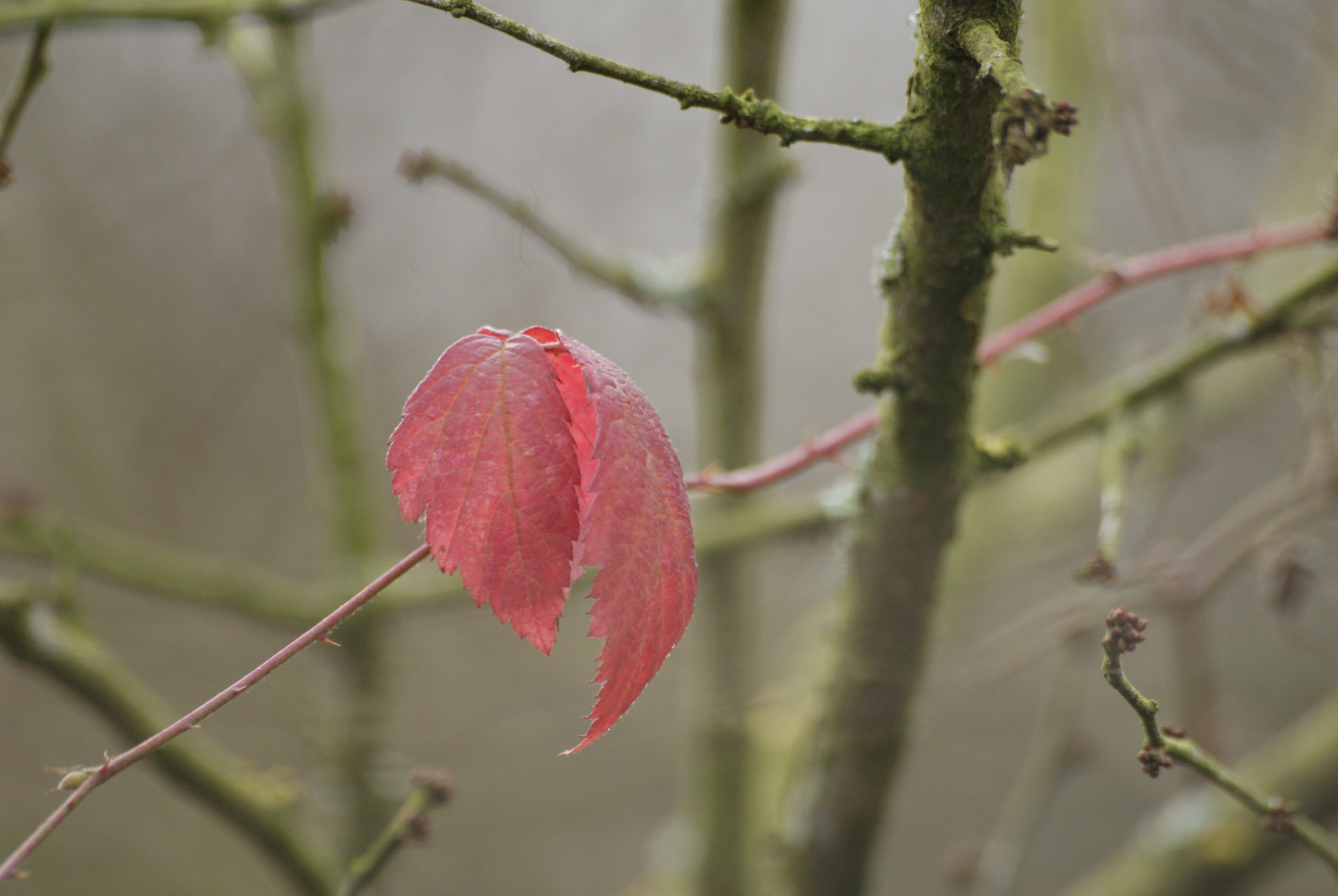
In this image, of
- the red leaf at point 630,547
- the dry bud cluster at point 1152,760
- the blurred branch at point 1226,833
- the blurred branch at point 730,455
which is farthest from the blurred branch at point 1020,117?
the blurred branch at point 1226,833

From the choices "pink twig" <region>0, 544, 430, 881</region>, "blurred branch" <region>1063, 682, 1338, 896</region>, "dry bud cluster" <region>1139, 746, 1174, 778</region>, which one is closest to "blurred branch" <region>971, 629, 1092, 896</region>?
"blurred branch" <region>1063, 682, 1338, 896</region>

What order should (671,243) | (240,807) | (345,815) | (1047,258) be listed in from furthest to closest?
(671,243) → (1047,258) → (345,815) → (240,807)

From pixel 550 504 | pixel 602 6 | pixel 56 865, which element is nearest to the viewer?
pixel 550 504

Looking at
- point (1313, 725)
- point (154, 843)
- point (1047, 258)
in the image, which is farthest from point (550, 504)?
point (154, 843)

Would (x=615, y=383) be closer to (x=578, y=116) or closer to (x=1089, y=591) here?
(x=1089, y=591)

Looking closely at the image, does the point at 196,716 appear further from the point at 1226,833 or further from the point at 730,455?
the point at 1226,833

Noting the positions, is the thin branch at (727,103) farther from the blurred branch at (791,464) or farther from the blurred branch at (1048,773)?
the blurred branch at (1048,773)

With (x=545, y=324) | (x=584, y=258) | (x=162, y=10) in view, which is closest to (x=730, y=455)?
(x=584, y=258)
